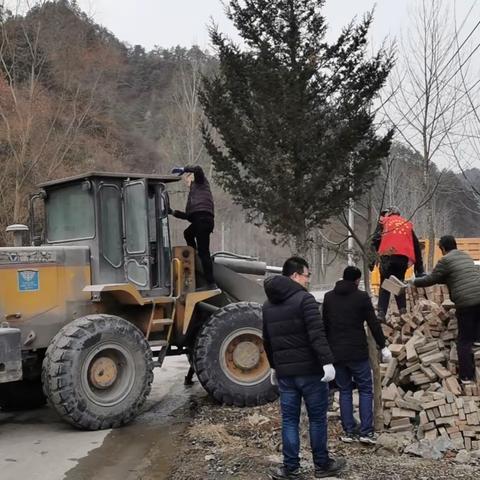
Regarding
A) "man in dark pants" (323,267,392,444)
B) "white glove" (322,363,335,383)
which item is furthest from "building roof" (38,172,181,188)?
"white glove" (322,363,335,383)

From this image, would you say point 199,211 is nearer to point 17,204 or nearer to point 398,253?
point 398,253

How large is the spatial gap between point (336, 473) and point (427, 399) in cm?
172

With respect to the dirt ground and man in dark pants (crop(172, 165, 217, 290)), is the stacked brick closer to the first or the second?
the dirt ground

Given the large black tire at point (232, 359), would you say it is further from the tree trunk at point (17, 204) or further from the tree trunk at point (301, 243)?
the tree trunk at point (17, 204)

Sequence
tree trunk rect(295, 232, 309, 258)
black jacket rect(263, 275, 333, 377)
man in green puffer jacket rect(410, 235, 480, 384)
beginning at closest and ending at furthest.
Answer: black jacket rect(263, 275, 333, 377)
man in green puffer jacket rect(410, 235, 480, 384)
tree trunk rect(295, 232, 309, 258)

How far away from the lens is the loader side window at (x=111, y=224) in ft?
25.9

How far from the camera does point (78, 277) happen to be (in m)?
7.72

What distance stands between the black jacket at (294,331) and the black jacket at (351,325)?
108 cm

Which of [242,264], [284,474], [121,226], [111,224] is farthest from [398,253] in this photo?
[284,474]

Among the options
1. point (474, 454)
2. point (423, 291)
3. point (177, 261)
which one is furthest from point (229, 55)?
point (474, 454)

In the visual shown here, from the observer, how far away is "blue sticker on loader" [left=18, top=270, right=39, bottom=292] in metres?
7.35

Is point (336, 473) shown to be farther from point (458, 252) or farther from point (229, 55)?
point (229, 55)

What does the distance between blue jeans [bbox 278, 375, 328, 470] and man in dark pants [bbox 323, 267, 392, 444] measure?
37.4 inches

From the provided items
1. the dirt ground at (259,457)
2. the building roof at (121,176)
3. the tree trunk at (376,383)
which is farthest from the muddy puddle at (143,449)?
the building roof at (121,176)
